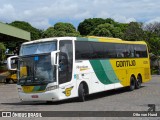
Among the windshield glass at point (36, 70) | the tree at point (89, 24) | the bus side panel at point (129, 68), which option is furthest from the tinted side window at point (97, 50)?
the tree at point (89, 24)

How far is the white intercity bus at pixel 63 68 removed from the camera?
18031 mm

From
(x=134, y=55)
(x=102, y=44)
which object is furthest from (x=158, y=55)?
(x=102, y=44)

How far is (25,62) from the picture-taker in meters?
18.7

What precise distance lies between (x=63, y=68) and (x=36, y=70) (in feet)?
3.92

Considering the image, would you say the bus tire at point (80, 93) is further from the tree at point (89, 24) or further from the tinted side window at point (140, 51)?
the tree at point (89, 24)

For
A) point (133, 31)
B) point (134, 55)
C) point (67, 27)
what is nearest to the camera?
point (134, 55)

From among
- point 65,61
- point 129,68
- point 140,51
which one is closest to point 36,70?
point 65,61

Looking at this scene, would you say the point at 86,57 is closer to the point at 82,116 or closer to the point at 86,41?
the point at 86,41

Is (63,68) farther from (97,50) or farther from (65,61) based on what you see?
(97,50)

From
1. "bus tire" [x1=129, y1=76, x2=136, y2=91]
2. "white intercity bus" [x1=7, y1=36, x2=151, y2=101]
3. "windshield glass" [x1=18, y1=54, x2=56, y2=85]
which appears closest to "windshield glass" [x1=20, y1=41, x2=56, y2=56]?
"white intercity bus" [x1=7, y1=36, x2=151, y2=101]

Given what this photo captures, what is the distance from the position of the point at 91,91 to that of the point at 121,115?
304 inches

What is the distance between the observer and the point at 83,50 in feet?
66.2

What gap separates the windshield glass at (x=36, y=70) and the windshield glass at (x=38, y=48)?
36cm

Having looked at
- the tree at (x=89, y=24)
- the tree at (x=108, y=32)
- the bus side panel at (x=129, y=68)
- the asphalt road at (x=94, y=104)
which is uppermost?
the tree at (x=89, y=24)
